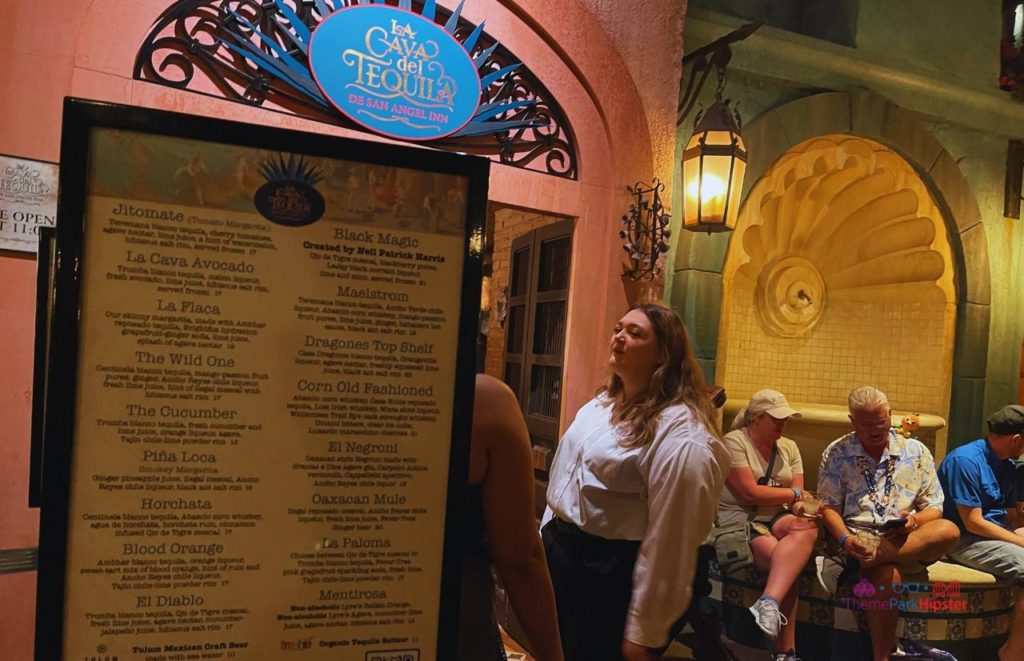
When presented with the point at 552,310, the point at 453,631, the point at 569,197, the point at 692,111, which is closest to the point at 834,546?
the point at 552,310

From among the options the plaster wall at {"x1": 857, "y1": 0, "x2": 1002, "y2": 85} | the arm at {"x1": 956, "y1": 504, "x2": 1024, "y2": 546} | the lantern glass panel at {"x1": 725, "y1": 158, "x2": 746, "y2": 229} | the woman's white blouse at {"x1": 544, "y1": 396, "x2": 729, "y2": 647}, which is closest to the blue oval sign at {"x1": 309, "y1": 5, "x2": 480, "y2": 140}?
the lantern glass panel at {"x1": 725, "y1": 158, "x2": 746, "y2": 229}

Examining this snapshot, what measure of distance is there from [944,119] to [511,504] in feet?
21.5

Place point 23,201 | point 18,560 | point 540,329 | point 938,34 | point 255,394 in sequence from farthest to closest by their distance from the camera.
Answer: point 938,34 → point 540,329 → point 23,201 → point 18,560 → point 255,394

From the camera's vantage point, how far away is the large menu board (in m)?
0.90

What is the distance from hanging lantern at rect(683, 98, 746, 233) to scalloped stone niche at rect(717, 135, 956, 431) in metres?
1.67

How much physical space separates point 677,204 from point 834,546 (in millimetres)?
2544

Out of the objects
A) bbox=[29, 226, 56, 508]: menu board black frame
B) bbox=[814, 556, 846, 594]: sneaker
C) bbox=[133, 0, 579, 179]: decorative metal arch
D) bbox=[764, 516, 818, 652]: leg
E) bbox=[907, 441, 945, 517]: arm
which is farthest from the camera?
bbox=[907, 441, 945, 517]: arm

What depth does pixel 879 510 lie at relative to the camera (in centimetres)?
397

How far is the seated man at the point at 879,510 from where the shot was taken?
151 inches

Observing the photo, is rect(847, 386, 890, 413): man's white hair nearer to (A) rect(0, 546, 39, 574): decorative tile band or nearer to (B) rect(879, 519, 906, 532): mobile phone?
(B) rect(879, 519, 906, 532): mobile phone

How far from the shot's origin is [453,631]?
1043mm

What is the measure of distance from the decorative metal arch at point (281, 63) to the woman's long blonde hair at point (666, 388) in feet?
6.28

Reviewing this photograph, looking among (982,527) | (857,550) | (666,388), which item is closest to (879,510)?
(857,550)

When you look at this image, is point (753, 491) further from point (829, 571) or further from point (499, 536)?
point (499, 536)
